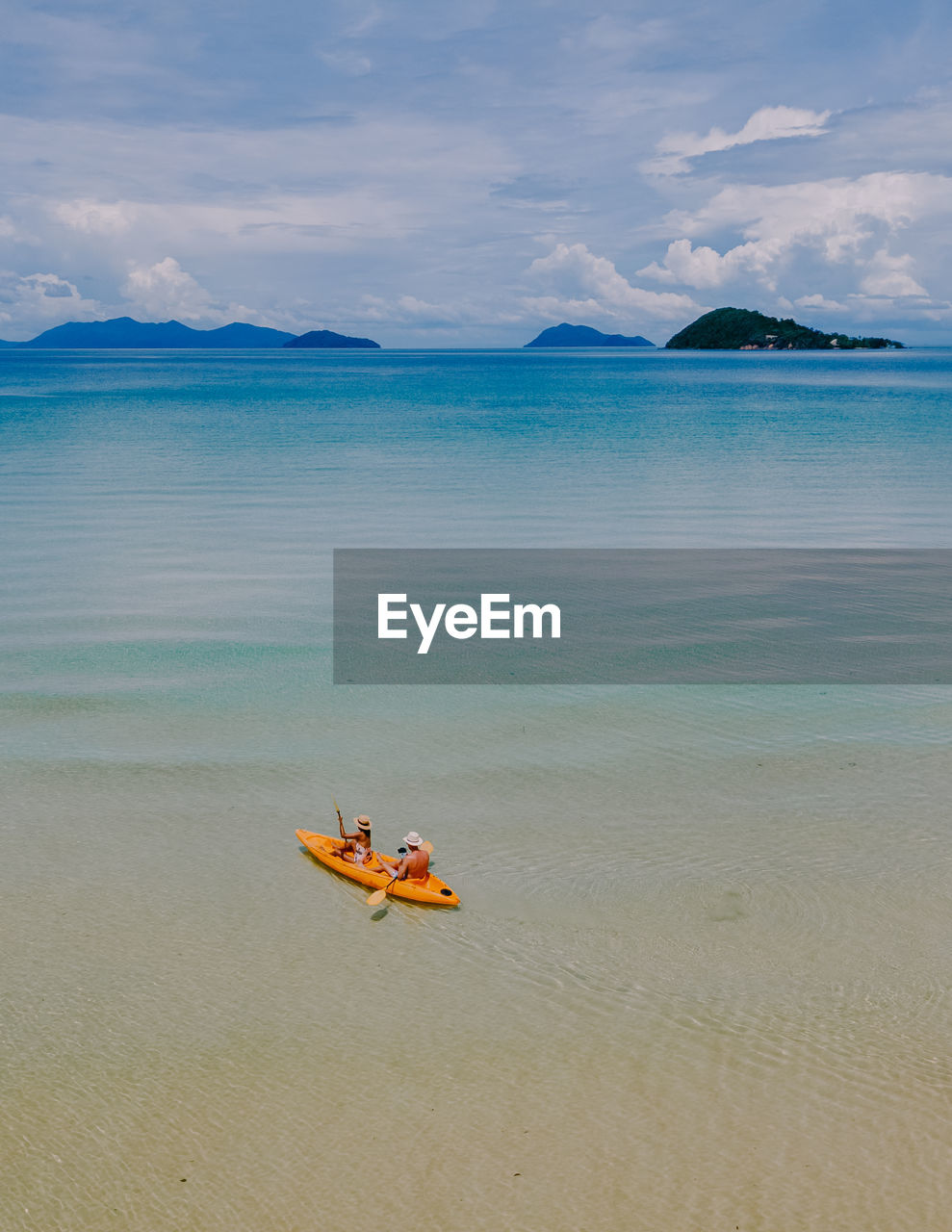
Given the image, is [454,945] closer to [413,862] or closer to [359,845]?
[413,862]

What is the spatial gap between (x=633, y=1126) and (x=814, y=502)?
3114 centimetres

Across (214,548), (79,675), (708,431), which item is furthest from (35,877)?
(708,431)

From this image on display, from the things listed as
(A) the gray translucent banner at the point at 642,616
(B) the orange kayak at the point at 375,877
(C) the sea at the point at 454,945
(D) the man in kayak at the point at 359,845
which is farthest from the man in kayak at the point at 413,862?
(A) the gray translucent banner at the point at 642,616

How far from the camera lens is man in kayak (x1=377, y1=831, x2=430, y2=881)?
432 inches

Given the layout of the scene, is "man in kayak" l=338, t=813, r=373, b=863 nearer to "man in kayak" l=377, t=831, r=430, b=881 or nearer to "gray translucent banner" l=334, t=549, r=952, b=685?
"man in kayak" l=377, t=831, r=430, b=881

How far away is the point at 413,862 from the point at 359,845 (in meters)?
0.85

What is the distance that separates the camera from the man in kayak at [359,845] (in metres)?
11.6

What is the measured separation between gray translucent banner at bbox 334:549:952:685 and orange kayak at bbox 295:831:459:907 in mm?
6023

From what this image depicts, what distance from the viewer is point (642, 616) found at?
21641 millimetres

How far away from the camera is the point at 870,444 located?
2226 inches

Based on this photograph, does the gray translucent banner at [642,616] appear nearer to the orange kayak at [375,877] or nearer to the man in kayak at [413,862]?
the orange kayak at [375,877]

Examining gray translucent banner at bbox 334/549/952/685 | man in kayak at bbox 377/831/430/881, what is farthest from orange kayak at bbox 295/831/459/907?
gray translucent banner at bbox 334/549/952/685

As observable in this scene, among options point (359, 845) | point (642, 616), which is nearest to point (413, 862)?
point (359, 845)

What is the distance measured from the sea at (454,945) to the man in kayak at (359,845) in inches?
13.8
